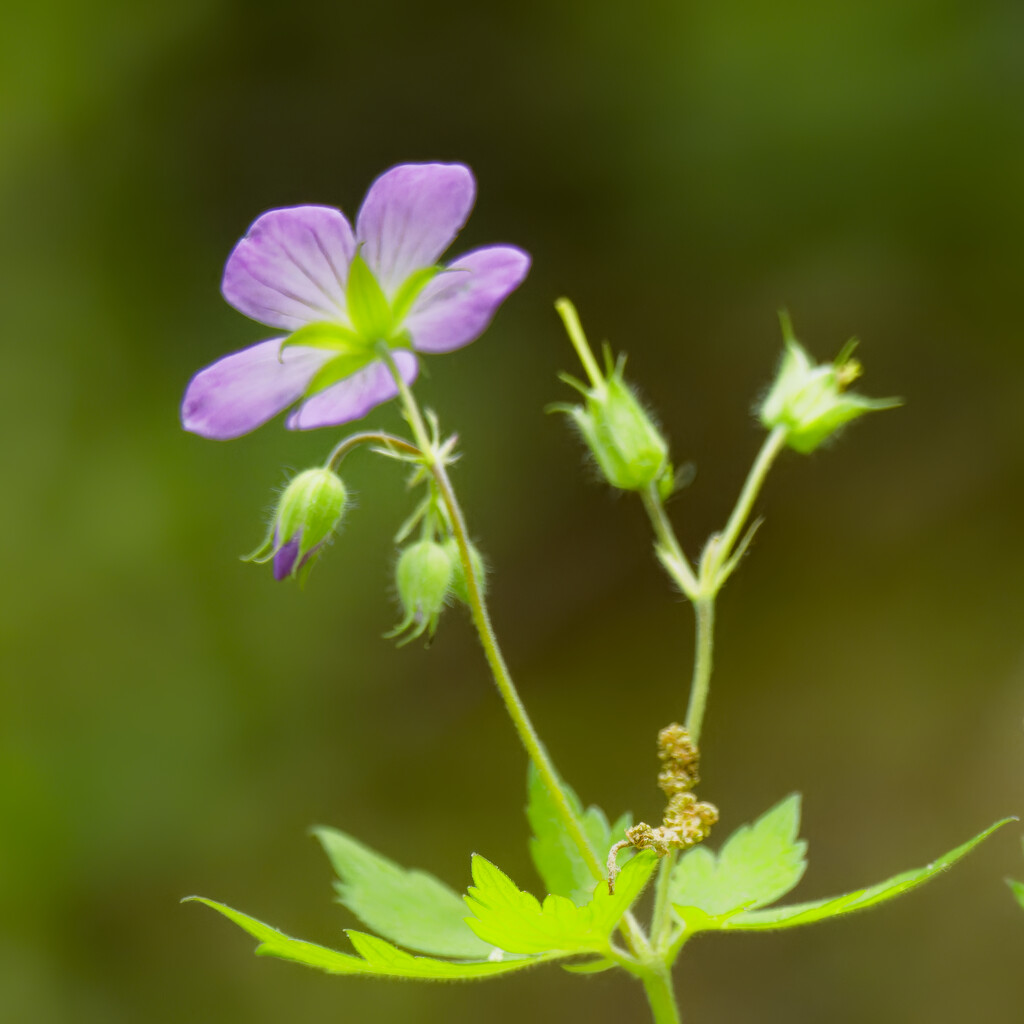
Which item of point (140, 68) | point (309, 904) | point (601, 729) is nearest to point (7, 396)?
point (140, 68)

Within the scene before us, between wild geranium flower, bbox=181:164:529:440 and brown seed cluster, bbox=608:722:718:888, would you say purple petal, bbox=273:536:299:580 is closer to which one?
wild geranium flower, bbox=181:164:529:440

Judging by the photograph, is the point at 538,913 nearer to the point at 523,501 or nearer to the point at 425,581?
the point at 425,581

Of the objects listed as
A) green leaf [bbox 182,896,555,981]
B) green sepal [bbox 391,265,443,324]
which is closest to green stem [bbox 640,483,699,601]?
green sepal [bbox 391,265,443,324]

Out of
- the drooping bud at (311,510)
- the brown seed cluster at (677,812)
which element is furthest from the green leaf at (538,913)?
the drooping bud at (311,510)

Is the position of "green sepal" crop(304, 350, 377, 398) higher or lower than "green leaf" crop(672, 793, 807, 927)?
higher

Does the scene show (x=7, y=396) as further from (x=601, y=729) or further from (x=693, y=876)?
(x=693, y=876)

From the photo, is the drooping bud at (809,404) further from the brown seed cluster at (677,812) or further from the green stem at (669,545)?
the brown seed cluster at (677,812)
